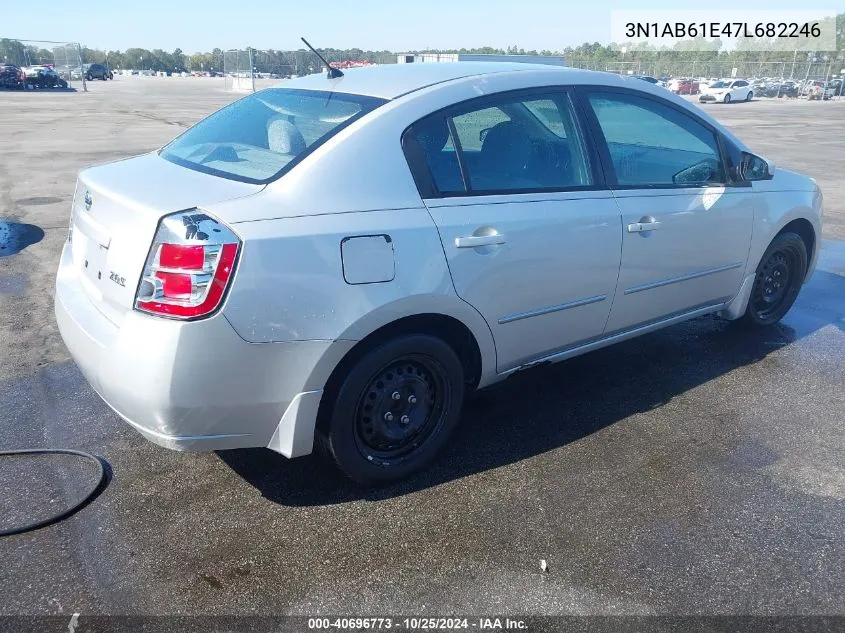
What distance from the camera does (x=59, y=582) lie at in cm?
255

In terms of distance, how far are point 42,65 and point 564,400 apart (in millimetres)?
47033

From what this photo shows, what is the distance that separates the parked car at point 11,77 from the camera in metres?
38.7

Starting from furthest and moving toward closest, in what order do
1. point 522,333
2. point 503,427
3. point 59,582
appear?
point 503,427
point 522,333
point 59,582

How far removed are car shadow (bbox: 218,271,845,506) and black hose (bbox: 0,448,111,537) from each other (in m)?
0.53

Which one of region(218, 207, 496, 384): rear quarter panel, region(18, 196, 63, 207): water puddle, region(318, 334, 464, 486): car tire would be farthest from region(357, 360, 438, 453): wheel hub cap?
region(18, 196, 63, 207): water puddle

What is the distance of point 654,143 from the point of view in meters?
4.21

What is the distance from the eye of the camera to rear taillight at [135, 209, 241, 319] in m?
2.49

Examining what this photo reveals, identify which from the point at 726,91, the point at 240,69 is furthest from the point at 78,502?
the point at 726,91

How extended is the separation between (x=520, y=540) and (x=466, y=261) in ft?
3.88

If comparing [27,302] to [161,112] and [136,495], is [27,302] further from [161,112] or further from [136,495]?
[161,112]

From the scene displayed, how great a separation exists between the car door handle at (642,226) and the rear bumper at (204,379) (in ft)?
5.73

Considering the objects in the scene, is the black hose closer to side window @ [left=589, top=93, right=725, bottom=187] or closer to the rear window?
the rear window

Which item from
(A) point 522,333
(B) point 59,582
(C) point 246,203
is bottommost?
(B) point 59,582

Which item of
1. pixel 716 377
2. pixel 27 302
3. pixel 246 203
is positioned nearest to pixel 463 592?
pixel 246 203
